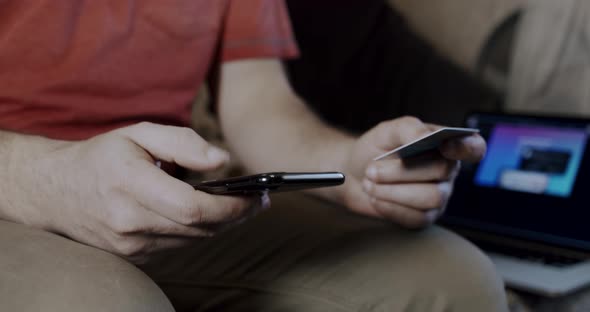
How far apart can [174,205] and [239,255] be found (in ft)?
0.89

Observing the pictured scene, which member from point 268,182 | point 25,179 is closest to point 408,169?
point 268,182

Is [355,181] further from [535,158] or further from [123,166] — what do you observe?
[535,158]

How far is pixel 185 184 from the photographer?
0.51 m

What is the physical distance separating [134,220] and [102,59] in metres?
0.34

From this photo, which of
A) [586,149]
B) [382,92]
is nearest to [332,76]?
[382,92]

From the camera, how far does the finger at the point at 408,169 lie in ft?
2.27

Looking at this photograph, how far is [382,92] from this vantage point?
1.49 metres

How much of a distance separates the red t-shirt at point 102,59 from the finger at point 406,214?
0.31 metres

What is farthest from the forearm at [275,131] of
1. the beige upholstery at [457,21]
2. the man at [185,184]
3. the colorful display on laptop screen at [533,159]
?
the beige upholstery at [457,21]

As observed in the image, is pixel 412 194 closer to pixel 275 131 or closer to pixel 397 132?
pixel 397 132

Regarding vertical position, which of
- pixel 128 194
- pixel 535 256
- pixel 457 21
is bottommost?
pixel 535 256

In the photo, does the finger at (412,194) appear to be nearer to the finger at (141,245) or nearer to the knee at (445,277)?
the knee at (445,277)

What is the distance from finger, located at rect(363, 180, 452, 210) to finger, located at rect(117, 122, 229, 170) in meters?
0.24

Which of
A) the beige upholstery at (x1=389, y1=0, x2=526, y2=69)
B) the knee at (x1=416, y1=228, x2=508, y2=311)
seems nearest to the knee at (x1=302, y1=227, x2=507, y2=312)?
the knee at (x1=416, y1=228, x2=508, y2=311)
